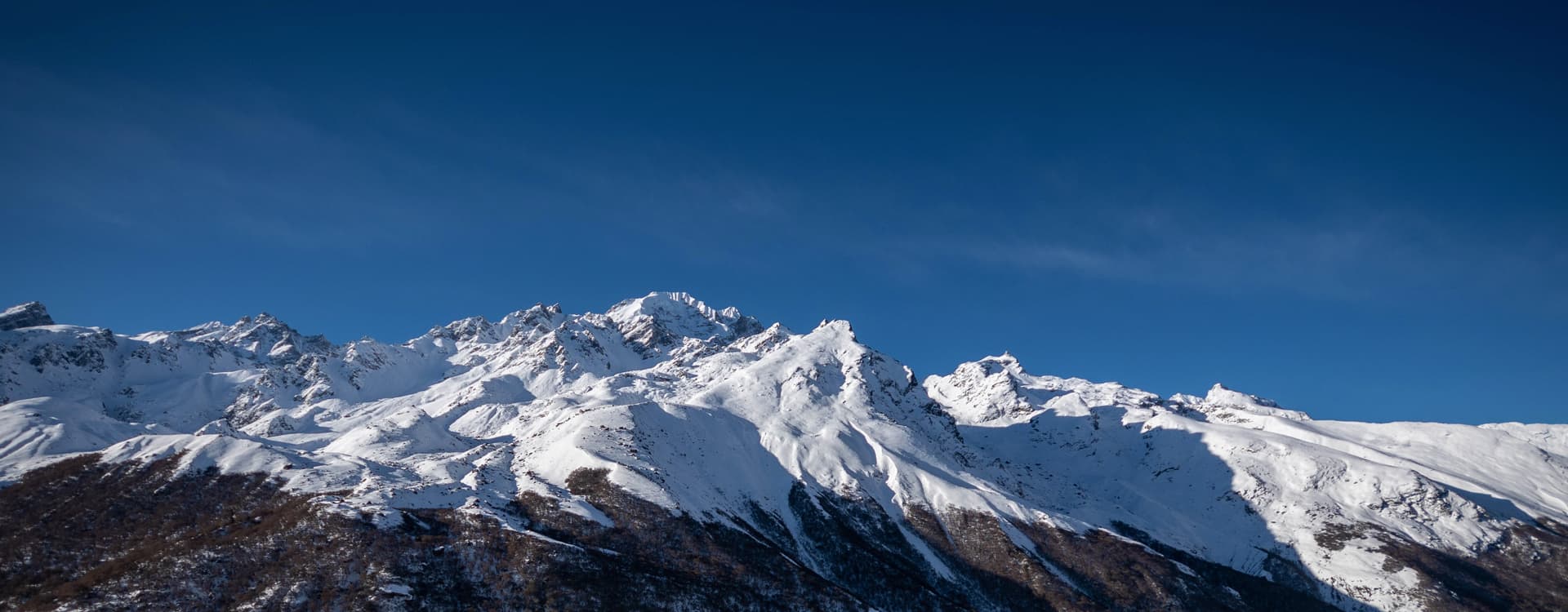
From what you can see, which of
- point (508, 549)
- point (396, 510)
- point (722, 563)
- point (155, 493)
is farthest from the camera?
point (155, 493)

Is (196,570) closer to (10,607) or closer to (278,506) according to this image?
A: (10,607)

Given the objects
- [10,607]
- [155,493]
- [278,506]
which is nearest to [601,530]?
[278,506]

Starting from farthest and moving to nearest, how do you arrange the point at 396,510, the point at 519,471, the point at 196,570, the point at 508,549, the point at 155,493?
the point at 519,471 < the point at 155,493 < the point at 396,510 < the point at 508,549 < the point at 196,570

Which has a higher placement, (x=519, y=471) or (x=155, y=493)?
(x=519, y=471)

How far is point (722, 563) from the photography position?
145000 millimetres

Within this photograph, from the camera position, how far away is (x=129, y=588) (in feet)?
326

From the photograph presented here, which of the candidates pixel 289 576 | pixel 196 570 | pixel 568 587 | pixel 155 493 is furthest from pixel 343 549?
pixel 155 493

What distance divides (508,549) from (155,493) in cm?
8695

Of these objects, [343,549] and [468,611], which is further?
[343,549]

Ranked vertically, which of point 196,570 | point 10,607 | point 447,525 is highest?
point 447,525

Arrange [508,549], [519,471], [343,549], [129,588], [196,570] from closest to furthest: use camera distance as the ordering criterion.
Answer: [129,588] < [196,570] < [343,549] < [508,549] < [519,471]

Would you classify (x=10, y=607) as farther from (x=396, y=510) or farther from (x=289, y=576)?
(x=396, y=510)

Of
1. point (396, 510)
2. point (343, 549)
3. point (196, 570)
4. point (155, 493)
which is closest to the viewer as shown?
point (196, 570)

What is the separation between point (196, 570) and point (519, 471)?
284ft
